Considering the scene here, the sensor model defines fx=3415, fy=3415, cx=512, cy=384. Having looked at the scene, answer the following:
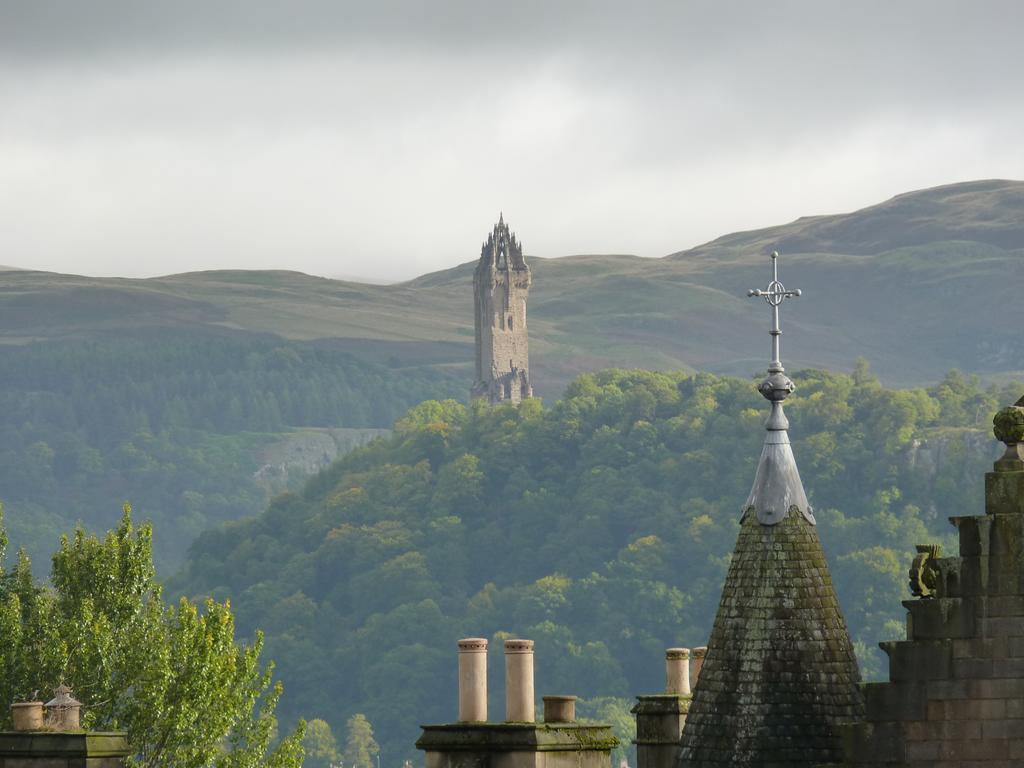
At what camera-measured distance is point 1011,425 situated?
27.9 meters

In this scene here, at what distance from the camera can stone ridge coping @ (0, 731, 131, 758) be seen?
2939cm

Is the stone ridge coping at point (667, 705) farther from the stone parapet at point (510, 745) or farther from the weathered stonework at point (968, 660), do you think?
the weathered stonework at point (968, 660)

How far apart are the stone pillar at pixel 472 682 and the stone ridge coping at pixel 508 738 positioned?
21cm

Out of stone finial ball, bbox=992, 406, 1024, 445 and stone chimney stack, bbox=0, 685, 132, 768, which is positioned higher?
stone finial ball, bbox=992, 406, 1024, 445

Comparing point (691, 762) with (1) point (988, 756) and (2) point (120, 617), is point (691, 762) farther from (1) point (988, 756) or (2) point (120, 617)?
(2) point (120, 617)

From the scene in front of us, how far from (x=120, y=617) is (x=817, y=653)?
2951cm

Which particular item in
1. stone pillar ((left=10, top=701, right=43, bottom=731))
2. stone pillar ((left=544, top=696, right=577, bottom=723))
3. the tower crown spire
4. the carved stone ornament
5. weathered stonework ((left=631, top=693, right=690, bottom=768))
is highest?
the tower crown spire

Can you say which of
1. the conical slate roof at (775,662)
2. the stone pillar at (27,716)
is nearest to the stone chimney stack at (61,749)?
the stone pillar at (27,716)

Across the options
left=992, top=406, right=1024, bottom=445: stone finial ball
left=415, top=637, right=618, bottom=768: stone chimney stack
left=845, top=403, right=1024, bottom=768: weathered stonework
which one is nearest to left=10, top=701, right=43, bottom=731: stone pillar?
left=415, top=637, right=618, bottom=768: stone chimney stack

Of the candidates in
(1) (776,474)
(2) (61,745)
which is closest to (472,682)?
(1) (776,474)

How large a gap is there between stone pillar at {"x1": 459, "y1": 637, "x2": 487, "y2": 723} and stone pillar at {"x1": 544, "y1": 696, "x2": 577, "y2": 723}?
0.71 metres

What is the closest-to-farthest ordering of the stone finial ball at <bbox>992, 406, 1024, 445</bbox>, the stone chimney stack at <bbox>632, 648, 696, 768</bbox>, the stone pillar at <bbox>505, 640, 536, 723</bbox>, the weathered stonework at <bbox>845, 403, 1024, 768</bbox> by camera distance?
the weathered stonework at <bbox>845, 403, 1024, 768</bbox> → the stone finial ball at <bbox>992, 406, 1024, 445</bbox> → the stone pillar at <bbox>505, 640, 536, 723</bbox> → the stone chimney stack at <bbox>632, 648, 696, 768</bbox>

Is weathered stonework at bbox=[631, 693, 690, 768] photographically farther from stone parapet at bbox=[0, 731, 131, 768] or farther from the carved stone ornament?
stone parapet at bbox=[0, 731, 131, 768]

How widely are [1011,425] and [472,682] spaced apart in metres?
6.08
